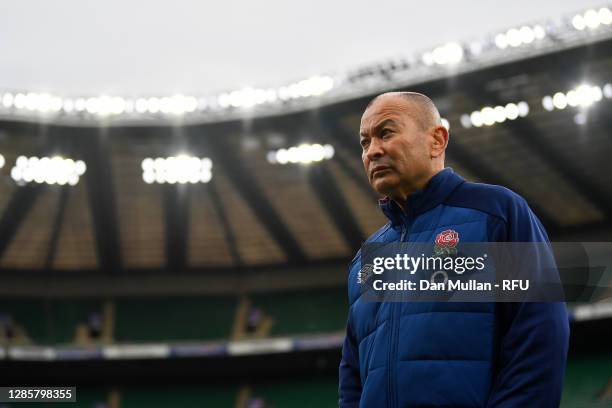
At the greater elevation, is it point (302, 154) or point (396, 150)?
point (302, 154)

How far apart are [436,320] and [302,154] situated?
16716mm

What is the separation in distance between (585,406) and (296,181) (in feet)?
30.8

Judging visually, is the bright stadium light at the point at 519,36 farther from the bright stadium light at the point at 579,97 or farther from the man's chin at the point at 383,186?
the man's chin at the point at 383,186

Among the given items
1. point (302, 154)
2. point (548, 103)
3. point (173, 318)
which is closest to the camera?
point (548, 103)

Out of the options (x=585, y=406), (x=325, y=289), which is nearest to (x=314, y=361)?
(x=325, y=289)

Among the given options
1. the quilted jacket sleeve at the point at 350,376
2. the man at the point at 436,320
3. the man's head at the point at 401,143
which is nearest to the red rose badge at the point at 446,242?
the man at the point at 436,320

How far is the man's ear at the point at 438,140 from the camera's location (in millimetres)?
2311

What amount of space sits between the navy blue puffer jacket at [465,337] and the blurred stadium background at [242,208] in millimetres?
14042

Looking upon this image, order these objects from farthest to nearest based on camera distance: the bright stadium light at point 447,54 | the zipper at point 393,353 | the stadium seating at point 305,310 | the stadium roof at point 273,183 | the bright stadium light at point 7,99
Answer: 1. the stadium seating at point 305,310
2. the bright stadium light at point 7,99
3. the stadium roof at point 273,183
4. the bright stadium light at point 447,54
5. the zipper at point 393,353

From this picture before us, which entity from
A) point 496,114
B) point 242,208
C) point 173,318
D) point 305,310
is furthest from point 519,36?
point 173,318

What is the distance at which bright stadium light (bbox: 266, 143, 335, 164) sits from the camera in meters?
18.5

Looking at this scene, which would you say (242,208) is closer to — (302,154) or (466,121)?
(302,154)

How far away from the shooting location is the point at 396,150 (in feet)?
7.36

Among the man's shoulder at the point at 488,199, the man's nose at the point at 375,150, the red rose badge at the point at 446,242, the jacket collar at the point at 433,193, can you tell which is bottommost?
the red rose badge at the point at 446,242
